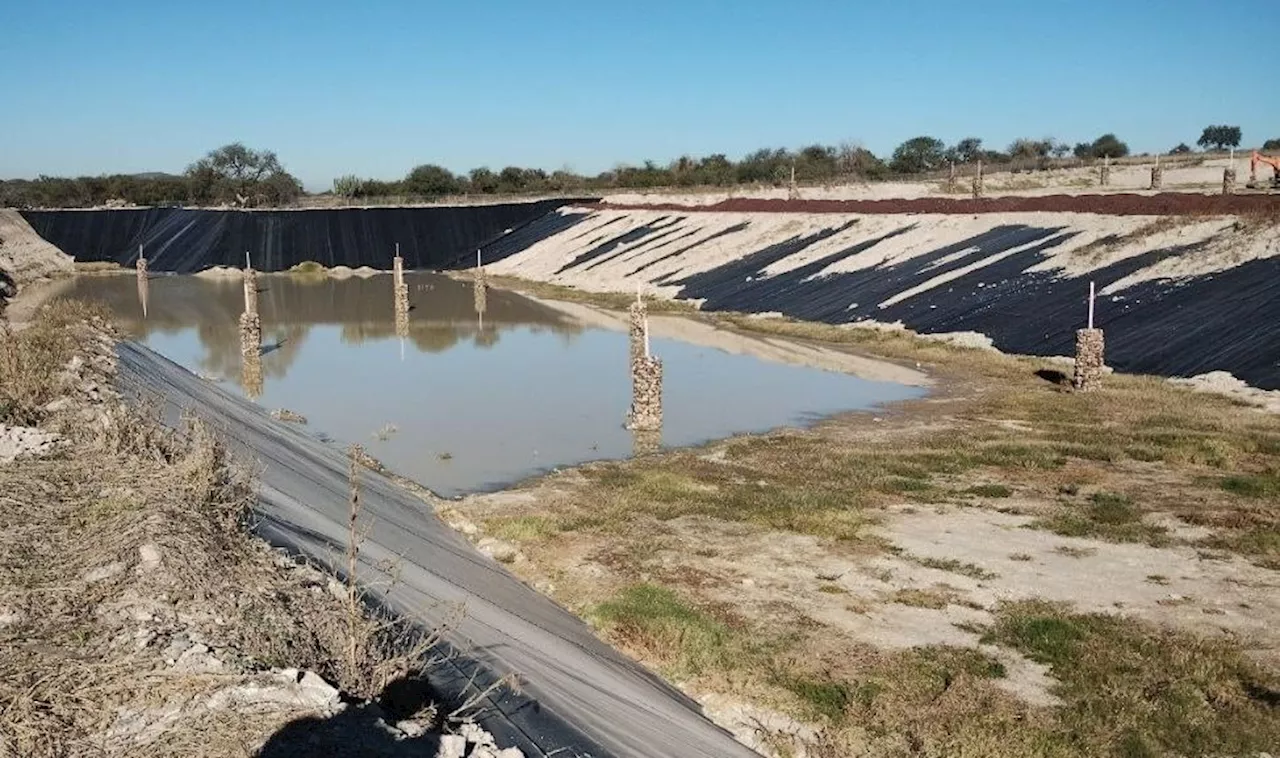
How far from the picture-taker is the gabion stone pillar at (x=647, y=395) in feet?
65.7

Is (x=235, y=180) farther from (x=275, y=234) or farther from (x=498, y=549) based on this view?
(x=498, y=549)

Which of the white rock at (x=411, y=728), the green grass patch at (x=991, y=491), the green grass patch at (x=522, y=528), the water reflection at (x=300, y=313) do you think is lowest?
the green grass patch at (x=522, y=528)

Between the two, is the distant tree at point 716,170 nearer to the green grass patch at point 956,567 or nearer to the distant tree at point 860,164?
the distant tree at point 860,164

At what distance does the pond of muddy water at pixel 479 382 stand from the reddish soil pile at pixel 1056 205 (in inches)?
537

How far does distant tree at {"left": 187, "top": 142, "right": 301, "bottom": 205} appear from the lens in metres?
95.7

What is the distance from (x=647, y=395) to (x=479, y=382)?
336 inches

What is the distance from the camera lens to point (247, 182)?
10150cm

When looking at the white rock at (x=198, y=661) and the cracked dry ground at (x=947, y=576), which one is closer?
the white rock at (x=198, y=661)

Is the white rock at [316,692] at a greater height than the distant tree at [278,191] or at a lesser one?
lesser

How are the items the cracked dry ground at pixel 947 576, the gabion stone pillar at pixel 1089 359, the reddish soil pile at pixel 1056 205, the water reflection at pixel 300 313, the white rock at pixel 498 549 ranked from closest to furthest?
the cracked dry ground at pixel 947 576 → the white rock at pixel 498 549 → the gabion stone pillar at pixel 1089 359 → the reddish soil pile at pixel 1056 205 → the water reflection at pixel 300 313

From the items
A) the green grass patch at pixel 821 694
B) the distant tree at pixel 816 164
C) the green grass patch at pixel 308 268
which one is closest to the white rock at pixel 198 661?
the green grass patch at pixel 821 694

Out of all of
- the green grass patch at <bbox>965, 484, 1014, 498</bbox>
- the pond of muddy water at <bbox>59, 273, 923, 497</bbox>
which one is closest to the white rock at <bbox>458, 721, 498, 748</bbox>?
the pond of muddy water at <bbox>59, 273, 923, 497</bbox>

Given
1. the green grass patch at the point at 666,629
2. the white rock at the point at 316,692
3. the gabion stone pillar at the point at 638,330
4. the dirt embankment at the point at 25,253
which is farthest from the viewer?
the dirt embankment at the point at 25,253

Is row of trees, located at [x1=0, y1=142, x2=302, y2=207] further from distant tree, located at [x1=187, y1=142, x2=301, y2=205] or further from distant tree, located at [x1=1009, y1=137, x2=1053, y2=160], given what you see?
distant tree, located at [x1=1009, y1=137, x2=1053, y2=160]
